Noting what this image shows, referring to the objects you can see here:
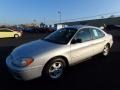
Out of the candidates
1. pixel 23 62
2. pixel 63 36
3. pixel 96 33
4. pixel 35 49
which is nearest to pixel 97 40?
pixel 96 33

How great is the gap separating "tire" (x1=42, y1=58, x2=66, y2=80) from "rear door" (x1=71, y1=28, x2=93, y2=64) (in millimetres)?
469

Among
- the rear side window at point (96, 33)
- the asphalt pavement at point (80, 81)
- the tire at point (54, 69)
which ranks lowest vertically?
the asphalt pavement at point (80, 81)

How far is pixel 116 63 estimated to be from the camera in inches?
283

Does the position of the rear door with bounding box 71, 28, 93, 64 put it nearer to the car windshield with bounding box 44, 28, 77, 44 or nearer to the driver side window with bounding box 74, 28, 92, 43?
the driver side window with bounding box 74, 28, 92, 43

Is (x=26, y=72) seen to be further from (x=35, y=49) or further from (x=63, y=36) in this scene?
(x=63, y=36)

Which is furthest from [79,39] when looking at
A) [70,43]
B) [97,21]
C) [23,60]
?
[97,21]

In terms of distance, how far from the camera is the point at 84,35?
21.5ft

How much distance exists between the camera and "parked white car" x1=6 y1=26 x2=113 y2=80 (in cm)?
500

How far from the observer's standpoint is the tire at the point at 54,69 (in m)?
5.27

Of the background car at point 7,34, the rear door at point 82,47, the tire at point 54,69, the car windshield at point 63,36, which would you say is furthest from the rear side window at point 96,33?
the background car at point 7,34

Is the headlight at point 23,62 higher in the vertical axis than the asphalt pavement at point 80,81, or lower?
higher

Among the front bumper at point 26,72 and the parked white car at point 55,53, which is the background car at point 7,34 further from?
the front bumper at point 26,72

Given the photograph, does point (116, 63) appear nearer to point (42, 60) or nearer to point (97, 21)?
point (42, 60)

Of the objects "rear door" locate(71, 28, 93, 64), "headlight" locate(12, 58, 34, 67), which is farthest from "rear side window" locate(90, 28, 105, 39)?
"headlight" locate(12, 58, 34, 67)
